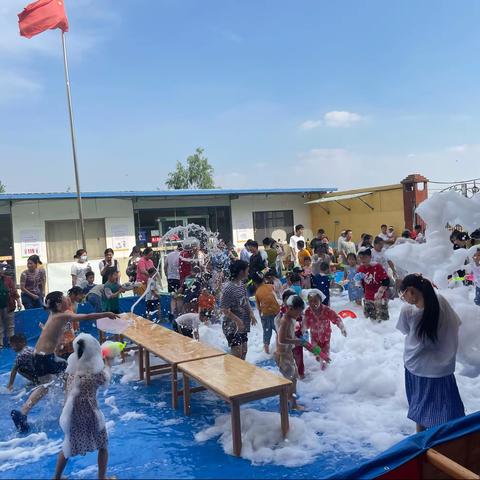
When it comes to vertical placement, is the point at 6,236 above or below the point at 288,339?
above

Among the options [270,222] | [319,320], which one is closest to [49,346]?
[319,320]

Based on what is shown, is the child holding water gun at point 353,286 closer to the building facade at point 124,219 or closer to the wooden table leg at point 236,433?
the wooden table leg at point 236,433

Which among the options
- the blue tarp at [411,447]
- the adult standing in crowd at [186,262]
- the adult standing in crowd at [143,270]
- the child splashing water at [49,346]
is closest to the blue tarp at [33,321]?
the adult standing in crowd at [143,270]

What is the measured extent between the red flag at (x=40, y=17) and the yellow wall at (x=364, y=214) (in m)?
11.9

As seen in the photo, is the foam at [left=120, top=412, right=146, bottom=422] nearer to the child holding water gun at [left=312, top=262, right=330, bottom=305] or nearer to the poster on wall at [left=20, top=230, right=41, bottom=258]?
the child holding water gun at [left=312, top=262, right=330, bottom=305]

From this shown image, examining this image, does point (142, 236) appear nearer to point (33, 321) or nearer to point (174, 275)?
point (33, 321)

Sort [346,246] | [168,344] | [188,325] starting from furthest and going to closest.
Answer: [346,246], [188,325], [168,344]

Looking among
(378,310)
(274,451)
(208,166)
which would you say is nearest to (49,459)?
(274,451)

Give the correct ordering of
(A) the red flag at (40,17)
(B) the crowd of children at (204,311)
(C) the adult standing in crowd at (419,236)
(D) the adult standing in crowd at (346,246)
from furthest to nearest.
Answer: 1. (A) the red flag at (40,17)
2. (D) the adult standing in crowd at (346,246)
3. (C) the adult standing in crowd at (419,236)
4. (B) the crowd of children at (204,311)

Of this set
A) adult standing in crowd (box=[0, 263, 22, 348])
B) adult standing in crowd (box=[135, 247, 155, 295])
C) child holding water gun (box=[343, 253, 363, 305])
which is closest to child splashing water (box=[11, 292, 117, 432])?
adult standing in crowd (box=[0, 263, 22, 348])

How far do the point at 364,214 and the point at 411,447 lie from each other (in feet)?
53.9

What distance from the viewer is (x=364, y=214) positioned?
19.1 m

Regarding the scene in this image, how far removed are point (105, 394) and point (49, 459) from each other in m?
1.87

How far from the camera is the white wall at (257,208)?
19.2 meters
